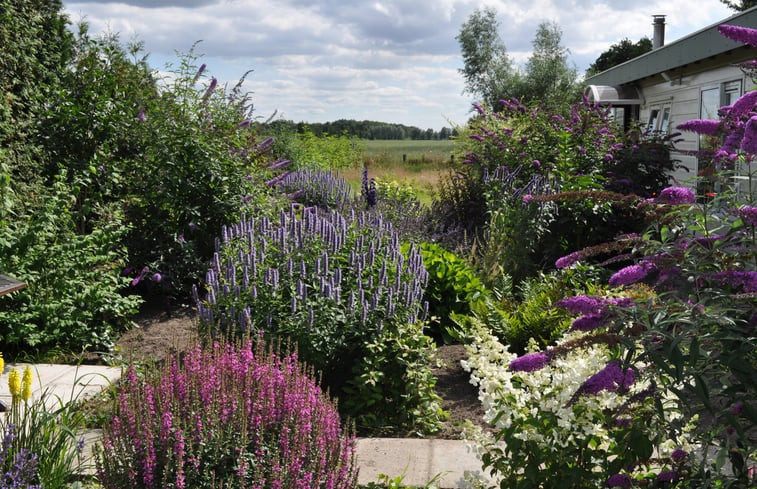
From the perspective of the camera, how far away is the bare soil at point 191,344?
4.65 metres

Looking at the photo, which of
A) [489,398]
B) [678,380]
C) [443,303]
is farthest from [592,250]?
[443,303]

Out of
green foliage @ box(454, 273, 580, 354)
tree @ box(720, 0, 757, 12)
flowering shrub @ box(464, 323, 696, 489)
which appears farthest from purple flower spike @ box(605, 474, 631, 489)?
tree @ box(720, 0, 757, 12)

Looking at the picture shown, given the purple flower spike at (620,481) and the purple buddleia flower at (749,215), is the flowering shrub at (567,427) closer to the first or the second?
the purple flower spike at (620,481)

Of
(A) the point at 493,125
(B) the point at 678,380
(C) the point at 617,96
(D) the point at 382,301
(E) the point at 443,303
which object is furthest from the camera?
(C) the point at 617,96

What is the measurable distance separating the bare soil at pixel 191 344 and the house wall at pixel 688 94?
617cm

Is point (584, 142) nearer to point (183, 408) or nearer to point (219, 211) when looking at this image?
point (219, 211)

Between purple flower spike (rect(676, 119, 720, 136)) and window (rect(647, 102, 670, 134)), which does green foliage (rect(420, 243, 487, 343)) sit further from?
window (rect(647, 102, 670, 134))

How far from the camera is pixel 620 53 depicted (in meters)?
43.2

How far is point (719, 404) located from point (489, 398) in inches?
38.2

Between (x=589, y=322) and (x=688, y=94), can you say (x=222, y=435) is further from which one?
(x=688, y=94)

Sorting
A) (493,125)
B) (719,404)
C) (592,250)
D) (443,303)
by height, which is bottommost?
(443,303)

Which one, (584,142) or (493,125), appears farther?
(493,125)

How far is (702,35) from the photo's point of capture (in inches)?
413

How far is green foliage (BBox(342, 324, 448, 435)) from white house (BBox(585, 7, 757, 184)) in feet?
16.7
